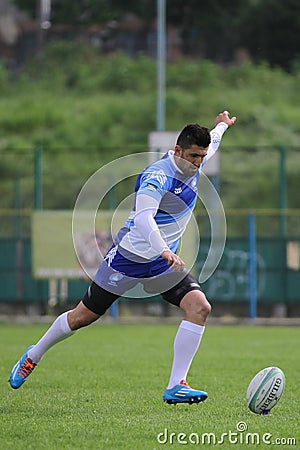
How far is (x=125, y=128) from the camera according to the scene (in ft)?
106

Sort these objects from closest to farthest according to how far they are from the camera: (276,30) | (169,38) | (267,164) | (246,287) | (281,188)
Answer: (246,287) < (281,188) < (267,164) < (276,30) < (169,38)

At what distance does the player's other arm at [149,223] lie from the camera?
717cm

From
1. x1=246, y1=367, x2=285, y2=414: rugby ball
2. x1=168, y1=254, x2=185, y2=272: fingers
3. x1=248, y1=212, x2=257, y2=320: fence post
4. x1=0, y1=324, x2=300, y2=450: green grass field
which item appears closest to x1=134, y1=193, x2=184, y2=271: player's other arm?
x1=168, y1=254, x2=185, y2=272: fingers

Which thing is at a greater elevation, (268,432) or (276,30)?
(276,30)

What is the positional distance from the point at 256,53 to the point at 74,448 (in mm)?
31483

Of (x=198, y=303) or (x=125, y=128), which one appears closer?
(x=198, y=303)

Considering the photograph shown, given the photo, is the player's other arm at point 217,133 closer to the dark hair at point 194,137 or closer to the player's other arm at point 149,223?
the dark hair at point 194,137

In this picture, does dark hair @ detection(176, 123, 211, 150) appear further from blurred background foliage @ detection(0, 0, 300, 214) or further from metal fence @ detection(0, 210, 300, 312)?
blurred background foliage @ detection(0, 0, 300, 214)

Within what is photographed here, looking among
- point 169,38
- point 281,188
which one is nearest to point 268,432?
point 281,188

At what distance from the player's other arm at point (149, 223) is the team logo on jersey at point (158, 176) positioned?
0.45 feet

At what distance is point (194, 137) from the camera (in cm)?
741

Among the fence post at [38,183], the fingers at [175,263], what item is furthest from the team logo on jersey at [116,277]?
the fence post at [38,183]

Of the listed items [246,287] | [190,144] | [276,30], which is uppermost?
[276,30]

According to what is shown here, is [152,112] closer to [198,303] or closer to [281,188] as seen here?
[281,188]
